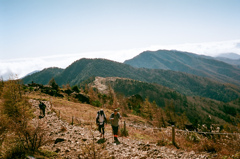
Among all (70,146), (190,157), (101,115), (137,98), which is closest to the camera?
(190,157)

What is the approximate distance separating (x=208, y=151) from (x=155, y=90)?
190 m

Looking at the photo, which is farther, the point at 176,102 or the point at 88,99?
the point at 176,102

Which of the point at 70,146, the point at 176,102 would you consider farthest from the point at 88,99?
the point at 176,102

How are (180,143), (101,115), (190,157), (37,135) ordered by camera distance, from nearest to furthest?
1. (37,135)
2. (190,157)
3. (180,143)
4. (101,115)

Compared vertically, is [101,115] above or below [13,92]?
below

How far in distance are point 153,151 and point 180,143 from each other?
3172 mm

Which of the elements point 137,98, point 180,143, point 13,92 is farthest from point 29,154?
point 137,98

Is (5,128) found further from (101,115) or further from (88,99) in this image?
(88,99)

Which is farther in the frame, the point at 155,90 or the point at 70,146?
the point at 155,90

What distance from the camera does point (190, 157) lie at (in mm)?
8023

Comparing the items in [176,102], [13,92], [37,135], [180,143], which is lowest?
[176,102]

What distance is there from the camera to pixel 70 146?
8.70 meters

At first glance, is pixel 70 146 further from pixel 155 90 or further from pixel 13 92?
pixel 155 90

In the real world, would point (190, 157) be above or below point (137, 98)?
above
